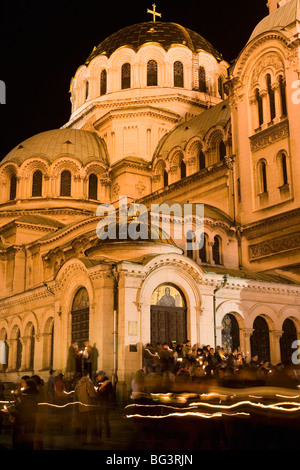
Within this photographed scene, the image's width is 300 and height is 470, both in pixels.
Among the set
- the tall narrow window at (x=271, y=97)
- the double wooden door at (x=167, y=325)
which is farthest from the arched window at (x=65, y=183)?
the double wooden door at (x=167, y=325)

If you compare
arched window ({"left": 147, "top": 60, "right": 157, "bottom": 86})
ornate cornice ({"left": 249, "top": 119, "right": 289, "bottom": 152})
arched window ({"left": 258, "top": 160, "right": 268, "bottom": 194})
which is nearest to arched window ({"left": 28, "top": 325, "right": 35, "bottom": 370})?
arched window ({"left": 258, "top": 160, "right": 268, "bottom": 194})

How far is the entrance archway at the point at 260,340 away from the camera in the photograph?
22469 millimetres

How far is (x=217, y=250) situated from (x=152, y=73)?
19.3m

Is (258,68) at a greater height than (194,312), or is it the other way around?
(258,68)

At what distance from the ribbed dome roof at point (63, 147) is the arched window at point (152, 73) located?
18.7ft

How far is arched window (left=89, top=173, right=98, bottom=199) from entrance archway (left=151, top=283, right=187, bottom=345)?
20.6 metres

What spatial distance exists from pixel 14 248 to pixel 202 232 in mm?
12934

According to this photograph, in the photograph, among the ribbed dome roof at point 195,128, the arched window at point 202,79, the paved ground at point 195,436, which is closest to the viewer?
the paved ground at point 195,436

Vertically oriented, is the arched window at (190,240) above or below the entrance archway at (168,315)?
above

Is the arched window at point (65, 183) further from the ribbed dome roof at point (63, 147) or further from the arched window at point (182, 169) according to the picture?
the arched window at point (182, 169)

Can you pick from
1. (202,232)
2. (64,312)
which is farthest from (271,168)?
(64,312)

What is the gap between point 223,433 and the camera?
1141 centimetres

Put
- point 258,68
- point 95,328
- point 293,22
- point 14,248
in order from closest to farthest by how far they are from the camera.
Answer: point 95,328
point 293,22
point 258,68
point 14,248
